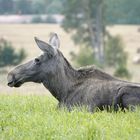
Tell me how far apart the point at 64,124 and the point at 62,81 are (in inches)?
111

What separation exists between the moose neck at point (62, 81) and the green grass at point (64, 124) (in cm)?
58

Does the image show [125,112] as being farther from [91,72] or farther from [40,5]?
[40,5]

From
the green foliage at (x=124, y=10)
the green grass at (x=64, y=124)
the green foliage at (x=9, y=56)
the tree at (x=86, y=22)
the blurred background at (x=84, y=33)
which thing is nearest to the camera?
the green grass at (x=64, y=124)

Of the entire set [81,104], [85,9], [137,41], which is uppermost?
[81,104]

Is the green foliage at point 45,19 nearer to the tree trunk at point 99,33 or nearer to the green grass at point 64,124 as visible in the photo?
the tree trunk at point 99,33

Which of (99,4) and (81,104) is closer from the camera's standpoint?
(81,104)

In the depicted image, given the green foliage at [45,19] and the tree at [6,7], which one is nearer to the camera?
the tree at [6,7]

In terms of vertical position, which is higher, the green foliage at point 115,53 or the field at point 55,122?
the field at point 55,122

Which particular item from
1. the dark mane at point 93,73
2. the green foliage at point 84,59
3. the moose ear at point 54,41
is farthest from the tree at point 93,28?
the dark mane at point 93,73

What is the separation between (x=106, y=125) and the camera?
9797 mm

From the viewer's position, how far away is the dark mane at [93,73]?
492 inches

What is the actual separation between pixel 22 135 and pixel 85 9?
194ft

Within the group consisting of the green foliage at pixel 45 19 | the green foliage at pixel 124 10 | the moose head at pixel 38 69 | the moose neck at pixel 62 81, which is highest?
the moose head at pixel 38 69

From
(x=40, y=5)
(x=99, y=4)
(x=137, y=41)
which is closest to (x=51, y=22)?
(x=40, y=5)
